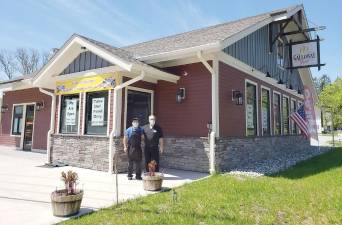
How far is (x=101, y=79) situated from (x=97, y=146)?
217cm

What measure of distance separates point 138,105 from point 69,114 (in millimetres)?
2675

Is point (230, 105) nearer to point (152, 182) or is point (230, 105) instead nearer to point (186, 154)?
point (186, 154)

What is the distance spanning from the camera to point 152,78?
9.98 meters

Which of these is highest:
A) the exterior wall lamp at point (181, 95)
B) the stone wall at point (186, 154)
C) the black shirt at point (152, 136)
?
the exterior wall lamp at point (181, 95)

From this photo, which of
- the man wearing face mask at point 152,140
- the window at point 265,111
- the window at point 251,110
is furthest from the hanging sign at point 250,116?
the man wearing face mask at point 152,140

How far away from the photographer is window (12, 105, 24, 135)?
50.5 ft

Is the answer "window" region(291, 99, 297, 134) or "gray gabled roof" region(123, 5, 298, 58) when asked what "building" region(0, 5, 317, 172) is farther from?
"window" region(291, 99, 297, 134)

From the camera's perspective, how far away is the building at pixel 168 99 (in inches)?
346

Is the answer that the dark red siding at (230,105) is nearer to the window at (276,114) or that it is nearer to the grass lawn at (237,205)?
the grass lawn at (237,205)

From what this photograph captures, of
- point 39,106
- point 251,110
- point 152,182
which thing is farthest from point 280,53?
point 39,106

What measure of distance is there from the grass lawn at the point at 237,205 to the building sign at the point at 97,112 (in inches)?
160

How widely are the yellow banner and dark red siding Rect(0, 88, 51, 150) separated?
12.5 feet

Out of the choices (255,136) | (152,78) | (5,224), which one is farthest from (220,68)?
(5,224)

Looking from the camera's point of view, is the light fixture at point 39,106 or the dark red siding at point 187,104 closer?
the dark red siding at point 187,104
